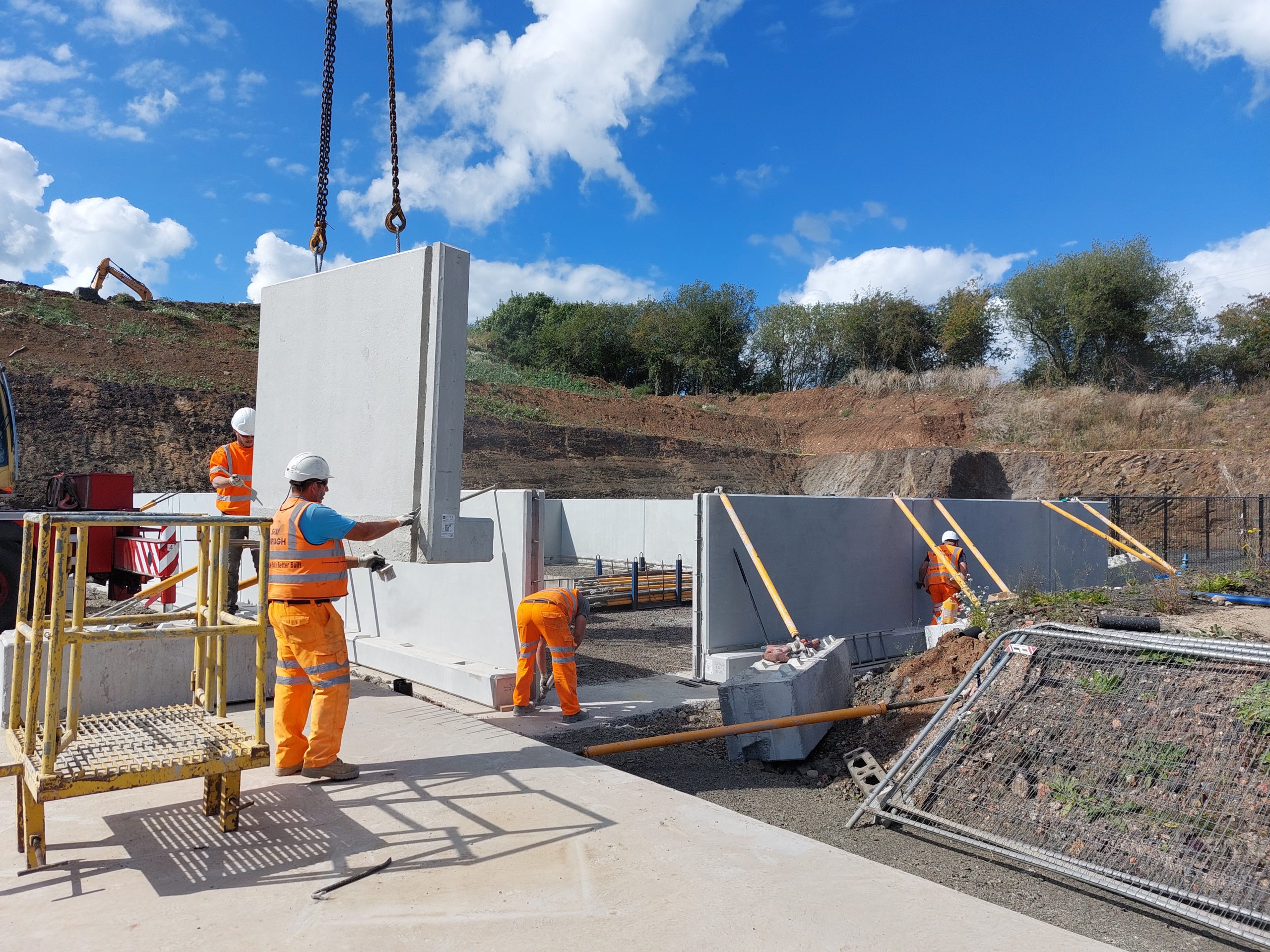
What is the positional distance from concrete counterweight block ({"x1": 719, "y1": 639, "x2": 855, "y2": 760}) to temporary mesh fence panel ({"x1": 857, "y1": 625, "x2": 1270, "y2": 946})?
0.94 m

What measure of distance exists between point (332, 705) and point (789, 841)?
2.46 meters

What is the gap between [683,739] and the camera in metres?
5.14

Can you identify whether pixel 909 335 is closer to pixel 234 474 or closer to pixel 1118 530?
pixel 1118 530

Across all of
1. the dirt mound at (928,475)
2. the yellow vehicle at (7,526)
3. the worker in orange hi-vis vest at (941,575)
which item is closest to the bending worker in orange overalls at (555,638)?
the worker in orange hi-vis vest at (941,575)

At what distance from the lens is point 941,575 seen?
10.1 metres

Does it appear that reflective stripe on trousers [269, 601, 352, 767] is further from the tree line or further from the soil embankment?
the tree line

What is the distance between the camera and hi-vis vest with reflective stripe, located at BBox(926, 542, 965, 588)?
9977 millimetres

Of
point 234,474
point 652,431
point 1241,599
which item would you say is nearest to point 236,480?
point 234,474

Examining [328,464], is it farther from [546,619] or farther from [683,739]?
[683,739]

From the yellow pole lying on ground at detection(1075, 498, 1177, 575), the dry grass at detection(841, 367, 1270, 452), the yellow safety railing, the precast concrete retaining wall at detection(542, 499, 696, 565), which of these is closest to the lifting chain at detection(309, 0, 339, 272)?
the yellow safety railing

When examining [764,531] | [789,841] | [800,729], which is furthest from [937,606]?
[789,841]

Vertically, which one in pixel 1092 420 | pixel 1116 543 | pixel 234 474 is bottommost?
pixel 1116 543

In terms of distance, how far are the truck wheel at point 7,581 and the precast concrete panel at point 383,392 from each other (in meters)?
4.35

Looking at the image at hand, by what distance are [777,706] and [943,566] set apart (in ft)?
16.9
